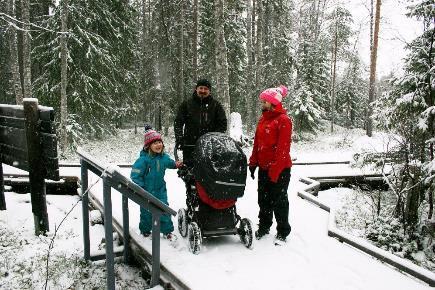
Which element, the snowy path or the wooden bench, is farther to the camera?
the wooden bench

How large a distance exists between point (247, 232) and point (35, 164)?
399 cm

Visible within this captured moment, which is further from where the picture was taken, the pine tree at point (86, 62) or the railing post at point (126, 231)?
the pine tree at point (86, 62)

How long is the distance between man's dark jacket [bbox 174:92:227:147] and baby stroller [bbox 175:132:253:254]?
2.66ft

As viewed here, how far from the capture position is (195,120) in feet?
21.5

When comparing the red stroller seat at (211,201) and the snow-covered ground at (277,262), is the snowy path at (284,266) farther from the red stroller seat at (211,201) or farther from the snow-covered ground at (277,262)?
the red stroller seat at (211,201)

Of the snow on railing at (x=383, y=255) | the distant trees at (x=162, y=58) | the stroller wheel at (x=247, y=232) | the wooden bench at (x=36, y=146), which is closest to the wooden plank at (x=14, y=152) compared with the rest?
the wooden bench at (x=36, y=146)

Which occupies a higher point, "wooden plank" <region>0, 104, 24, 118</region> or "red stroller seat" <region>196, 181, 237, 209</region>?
"wooden plank" <region>0, 104, 24, 118</region>

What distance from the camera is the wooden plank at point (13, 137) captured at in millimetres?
6798

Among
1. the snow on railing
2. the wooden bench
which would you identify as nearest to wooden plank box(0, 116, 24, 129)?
the wooden bench

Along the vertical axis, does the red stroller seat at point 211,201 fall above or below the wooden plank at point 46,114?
below

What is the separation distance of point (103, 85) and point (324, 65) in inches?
907

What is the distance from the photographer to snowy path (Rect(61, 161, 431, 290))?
473cm

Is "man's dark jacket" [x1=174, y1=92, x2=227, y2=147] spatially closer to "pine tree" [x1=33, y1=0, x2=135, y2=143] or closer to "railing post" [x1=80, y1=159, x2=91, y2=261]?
"railing post" [x1=80, y1=159, x2=91, y2=261]

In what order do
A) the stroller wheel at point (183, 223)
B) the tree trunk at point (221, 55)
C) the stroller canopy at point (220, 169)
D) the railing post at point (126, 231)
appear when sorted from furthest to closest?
1. the tree trunk at point (221, 55)
2. the stroller wheel at point (183, 223)
3. the railing post at point (126, 231)
4. the stroller canopy at point (220, 169)
